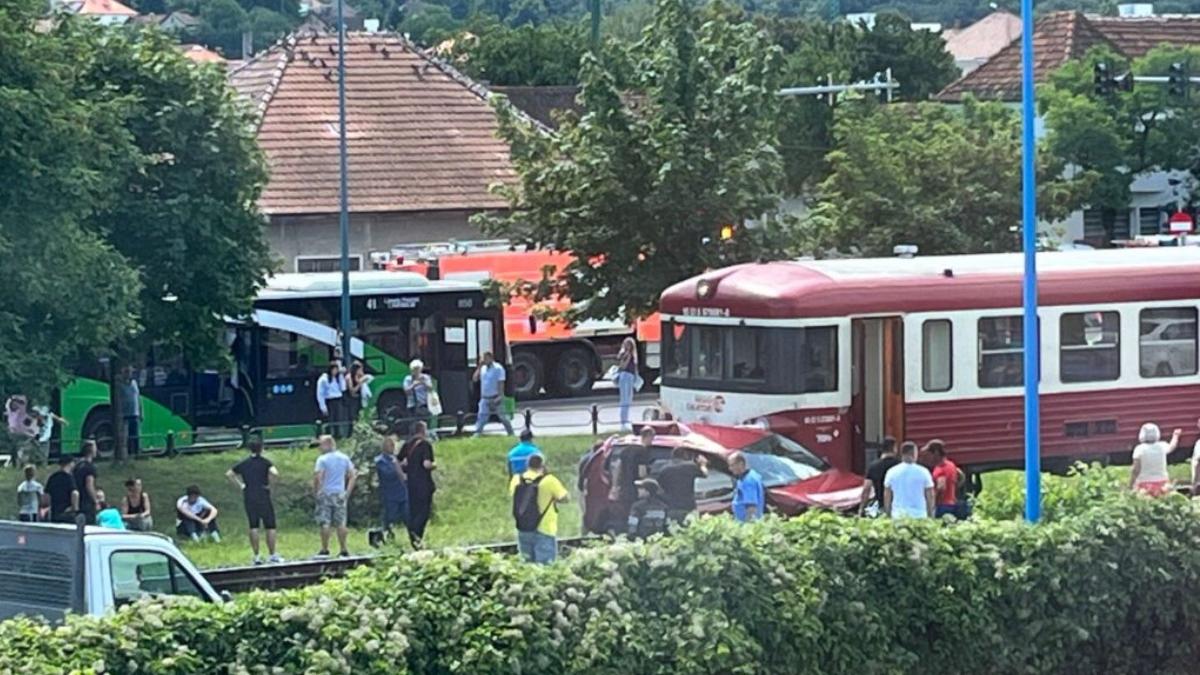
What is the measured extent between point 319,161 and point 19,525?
39540 mm

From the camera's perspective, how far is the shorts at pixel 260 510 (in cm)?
2258

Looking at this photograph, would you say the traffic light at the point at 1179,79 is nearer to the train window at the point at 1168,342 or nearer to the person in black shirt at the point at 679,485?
the train window at the point at 1168,342

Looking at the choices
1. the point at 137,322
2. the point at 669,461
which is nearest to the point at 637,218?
the point at 137,322

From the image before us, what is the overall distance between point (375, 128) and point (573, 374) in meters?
13.0

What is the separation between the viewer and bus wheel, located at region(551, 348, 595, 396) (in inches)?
1710

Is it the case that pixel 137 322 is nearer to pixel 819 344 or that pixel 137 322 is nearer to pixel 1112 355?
pixel 819 344

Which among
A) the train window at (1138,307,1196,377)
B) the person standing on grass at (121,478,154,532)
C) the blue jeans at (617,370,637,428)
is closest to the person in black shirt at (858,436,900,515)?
the train window at (1138,307,1196,377)

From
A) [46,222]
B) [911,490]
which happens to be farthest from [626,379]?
[911,490]

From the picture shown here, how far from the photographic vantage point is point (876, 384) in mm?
26078

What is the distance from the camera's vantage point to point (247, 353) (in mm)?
36312

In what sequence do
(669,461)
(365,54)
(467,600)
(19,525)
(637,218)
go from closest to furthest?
(467,600) < (19,525) < (669,461) < (637,218) < (365,54)

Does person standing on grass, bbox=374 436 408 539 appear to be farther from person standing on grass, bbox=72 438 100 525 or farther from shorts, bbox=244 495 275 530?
person standing on grass, bbox=72 438 100 525

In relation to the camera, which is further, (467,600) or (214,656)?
(467,600)

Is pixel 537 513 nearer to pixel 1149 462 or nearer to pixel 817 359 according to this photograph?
pixel 1149 462
